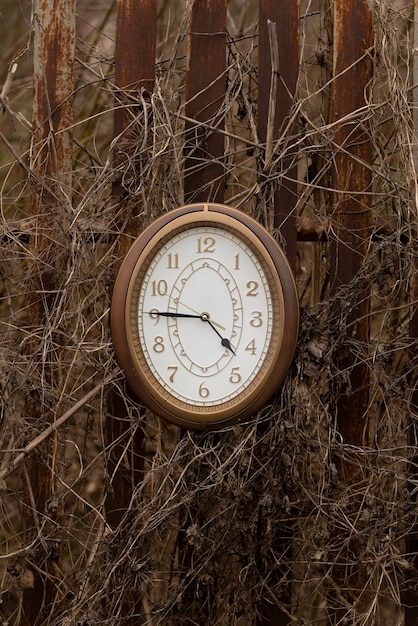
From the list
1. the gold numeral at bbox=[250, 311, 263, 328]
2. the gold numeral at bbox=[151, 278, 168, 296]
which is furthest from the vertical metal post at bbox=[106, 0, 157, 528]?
the gold numeral at bbox=[250, 311, 263, 328]

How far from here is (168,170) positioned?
2.84 metres

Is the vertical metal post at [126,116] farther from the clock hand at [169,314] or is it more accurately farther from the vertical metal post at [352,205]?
the vertical metal post at [352,205]

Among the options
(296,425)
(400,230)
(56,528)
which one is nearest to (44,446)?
Answer: (56,528)

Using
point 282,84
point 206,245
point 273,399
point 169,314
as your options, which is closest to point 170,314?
point 169,314

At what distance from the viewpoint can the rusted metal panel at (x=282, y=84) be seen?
9.23 ft

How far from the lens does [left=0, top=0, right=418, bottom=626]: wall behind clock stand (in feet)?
8.82

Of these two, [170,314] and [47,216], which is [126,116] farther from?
[170,314]

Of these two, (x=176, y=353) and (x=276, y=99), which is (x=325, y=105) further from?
(x=176, y=353)

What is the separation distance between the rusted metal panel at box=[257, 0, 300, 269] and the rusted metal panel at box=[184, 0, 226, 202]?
0.13m

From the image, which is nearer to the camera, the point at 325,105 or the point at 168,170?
the point at 168,170

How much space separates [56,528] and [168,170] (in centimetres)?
114

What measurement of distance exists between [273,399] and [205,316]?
1.03ft

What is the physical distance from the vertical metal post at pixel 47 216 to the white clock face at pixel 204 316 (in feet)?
1.12

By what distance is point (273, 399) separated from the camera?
2684mm
